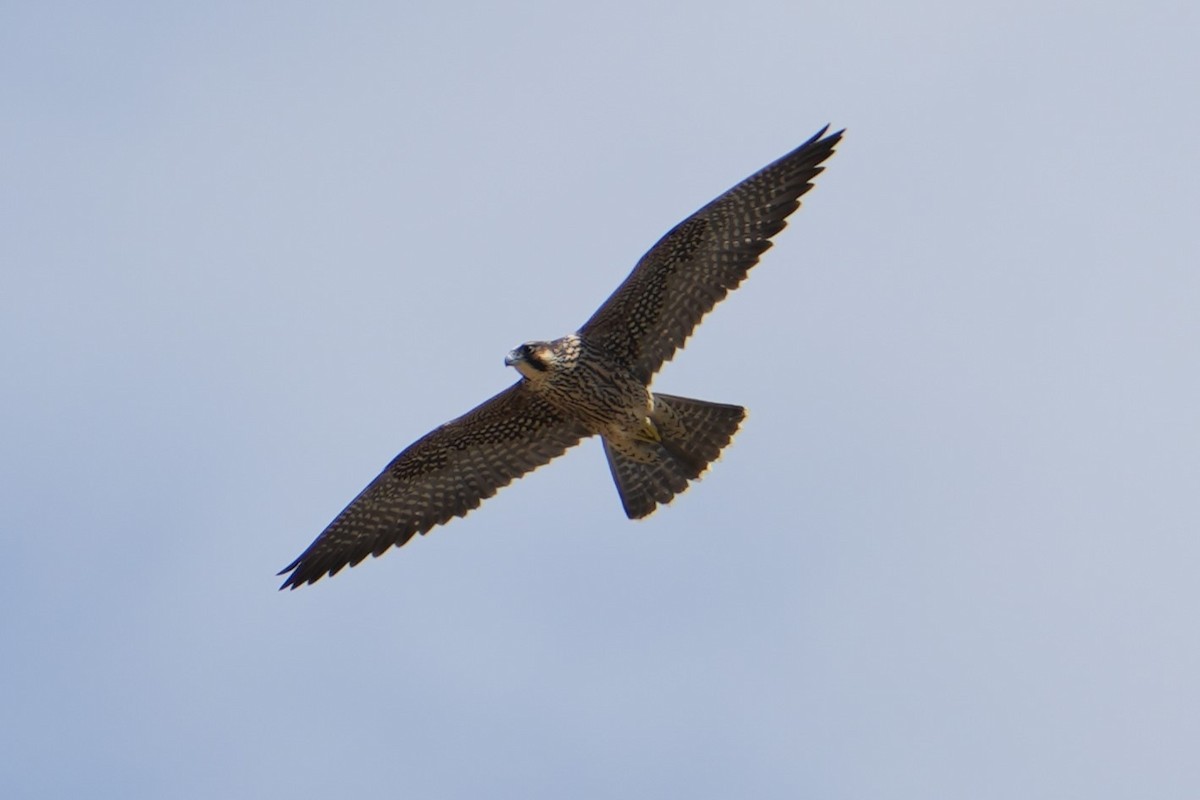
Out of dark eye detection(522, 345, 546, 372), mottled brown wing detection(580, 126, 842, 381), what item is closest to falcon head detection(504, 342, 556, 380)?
dark eye detection(522, 345, 546, 372)

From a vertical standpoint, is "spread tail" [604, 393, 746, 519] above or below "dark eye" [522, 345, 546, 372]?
below

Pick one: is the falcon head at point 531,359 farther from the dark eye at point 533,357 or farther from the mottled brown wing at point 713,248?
the mottled brown wing at point 713,248

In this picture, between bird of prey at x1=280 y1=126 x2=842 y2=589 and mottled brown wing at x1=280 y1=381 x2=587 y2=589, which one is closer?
bird of prey at x1=280 y1=126 x2=842 y2=589

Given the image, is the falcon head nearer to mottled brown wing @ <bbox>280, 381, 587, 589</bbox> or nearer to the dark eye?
the dark eye

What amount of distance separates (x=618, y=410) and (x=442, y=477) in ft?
4.99

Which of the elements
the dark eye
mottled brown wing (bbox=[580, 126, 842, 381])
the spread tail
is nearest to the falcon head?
the dark eye

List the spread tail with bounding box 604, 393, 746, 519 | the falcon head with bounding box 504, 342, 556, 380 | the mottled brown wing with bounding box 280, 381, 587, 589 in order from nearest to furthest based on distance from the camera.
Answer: the falcon head with bounding box 504, 342, 556, 380
the spread tail with bounding box 604, 393, 746, 519
the mottled brown wing with bounding box 280, 381, 587, 589

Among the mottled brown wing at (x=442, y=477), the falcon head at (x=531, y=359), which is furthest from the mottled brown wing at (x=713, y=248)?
the mottled brown wing at (x=442, y=477)

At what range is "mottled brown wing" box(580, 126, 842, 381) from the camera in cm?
1355

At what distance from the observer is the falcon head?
13500 mm

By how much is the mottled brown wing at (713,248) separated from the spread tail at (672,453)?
0.72 meters

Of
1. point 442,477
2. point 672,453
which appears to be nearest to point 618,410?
point 672,453

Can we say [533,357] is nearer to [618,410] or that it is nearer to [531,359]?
[531,359]

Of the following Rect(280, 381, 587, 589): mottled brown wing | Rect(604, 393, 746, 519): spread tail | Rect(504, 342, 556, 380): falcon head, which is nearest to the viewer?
Rect(504, 342, 556, 380): falcon head
